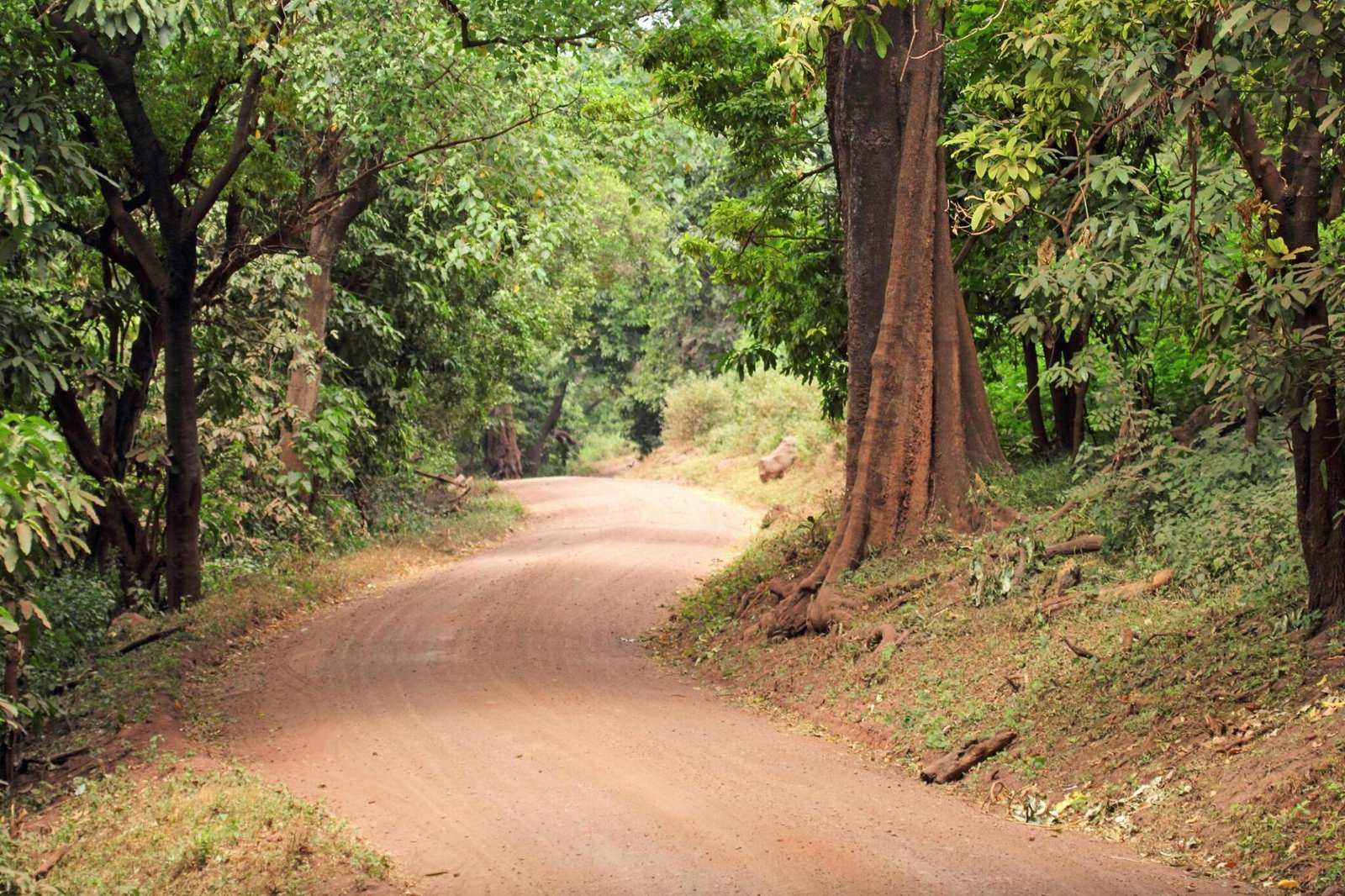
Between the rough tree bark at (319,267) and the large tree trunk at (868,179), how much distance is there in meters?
7.68

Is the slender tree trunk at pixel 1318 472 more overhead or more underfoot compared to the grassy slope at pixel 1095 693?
more overhead

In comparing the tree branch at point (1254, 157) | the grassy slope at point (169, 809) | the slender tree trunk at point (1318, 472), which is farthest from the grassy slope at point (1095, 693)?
the grassy slope at point (169, 809)

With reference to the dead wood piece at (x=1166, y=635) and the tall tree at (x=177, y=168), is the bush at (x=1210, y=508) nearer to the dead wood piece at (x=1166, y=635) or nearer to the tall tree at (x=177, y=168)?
the dead wood piece at (x=1166, y=635)

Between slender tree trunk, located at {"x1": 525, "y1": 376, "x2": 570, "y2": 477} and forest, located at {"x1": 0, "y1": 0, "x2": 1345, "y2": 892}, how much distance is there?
28.9 m

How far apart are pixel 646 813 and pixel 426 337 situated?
59.0ft

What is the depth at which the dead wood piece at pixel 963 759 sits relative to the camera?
329 inches

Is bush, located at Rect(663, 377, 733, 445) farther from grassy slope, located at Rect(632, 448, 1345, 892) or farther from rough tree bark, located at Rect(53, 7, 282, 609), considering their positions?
grassy slope, located at Rect(632, 448, 1345, 892)

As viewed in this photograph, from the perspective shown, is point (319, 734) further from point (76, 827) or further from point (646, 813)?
point (646, 813)

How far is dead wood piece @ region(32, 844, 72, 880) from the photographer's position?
269 inches

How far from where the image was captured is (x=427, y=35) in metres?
13.7

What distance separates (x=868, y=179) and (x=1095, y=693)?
262 inches

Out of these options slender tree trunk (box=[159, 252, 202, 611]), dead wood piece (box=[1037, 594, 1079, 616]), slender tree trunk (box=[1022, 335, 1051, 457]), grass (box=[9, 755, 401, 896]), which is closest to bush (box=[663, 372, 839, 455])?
slender tree trunk (box=[1022, 335, 1051, 457])

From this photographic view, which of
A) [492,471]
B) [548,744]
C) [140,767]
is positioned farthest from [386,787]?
[492,471]

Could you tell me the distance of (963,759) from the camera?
841 centimetres
